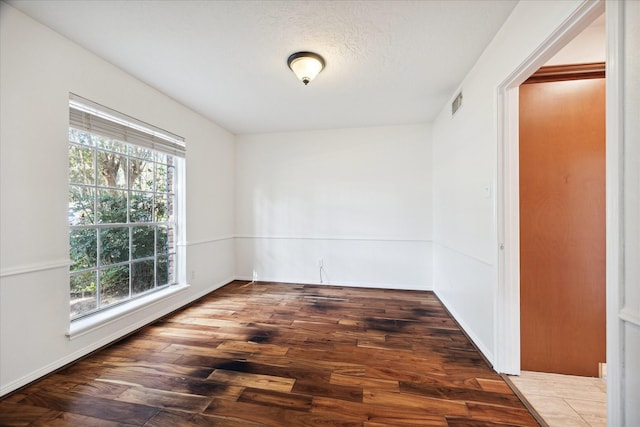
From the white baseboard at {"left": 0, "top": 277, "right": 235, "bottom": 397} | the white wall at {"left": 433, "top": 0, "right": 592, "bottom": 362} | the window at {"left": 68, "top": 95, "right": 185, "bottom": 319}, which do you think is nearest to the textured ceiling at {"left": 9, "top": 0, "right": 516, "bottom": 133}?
the white wall at {"left": 433, "top": 0, "right": 592, "bottom": 362}

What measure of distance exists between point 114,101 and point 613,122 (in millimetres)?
3438

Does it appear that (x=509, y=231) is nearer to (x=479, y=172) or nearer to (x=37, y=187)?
(x=479, y=172)

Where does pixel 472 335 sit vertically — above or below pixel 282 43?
below

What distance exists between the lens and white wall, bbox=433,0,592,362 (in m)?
1.54

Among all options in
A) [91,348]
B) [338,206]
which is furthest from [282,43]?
[91,348]

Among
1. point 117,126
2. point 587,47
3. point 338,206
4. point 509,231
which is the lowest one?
point 509,231

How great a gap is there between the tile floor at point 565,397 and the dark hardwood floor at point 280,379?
0.49 feet

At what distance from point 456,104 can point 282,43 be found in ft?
6.54

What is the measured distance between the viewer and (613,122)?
95 centimetres

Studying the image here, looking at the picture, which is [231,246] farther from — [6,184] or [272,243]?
[6,184]

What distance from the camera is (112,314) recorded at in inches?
89.3

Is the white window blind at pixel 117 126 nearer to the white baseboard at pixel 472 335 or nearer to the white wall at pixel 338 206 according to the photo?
the white wall at pixel 338 206

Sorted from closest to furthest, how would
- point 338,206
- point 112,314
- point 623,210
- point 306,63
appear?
point 623,210, point 306,63, point 112,314, point 338,206

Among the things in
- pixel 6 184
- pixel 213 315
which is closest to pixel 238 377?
pixel 213 315
